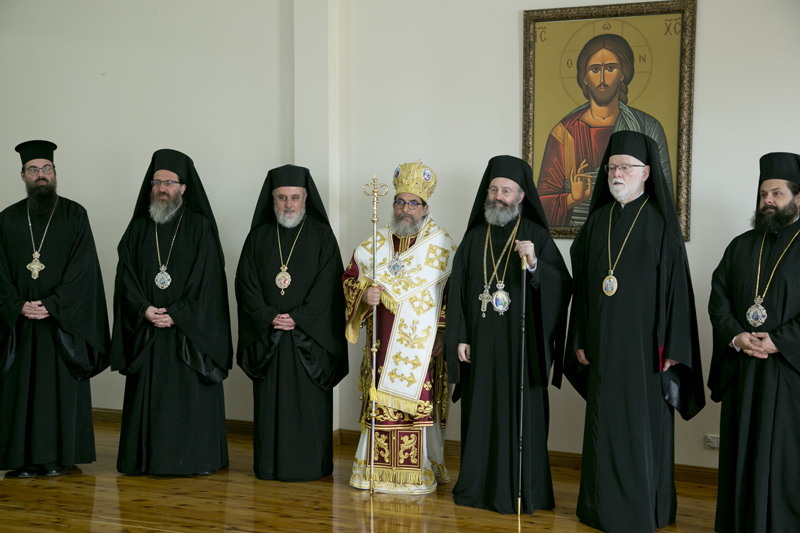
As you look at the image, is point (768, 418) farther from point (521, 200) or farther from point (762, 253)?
point (521, 200)

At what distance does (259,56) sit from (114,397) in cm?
340

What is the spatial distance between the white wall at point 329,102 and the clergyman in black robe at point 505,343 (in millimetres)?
1188

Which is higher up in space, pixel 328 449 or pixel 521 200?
pixel 521 200

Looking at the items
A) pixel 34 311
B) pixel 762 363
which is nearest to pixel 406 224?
pixel 762 363

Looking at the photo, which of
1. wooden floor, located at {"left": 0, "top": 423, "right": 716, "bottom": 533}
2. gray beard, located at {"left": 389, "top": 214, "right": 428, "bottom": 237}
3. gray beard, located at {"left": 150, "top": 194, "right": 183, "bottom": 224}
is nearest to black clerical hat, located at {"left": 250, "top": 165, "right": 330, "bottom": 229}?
gray beard, located at {"left": 150, "top": 194, "right": 183, "bottom": 224}

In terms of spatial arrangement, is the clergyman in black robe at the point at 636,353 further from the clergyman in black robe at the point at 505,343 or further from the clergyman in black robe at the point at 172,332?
the clergyman in black robe at the point at 172,332

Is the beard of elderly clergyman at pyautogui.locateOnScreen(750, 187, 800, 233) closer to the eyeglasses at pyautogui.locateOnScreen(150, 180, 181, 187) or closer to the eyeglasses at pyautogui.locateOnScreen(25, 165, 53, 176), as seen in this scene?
the eyeglasses at pyautogui.locateOnScreen(150, 180, 181, 187)

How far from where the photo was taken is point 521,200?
4.92 metres

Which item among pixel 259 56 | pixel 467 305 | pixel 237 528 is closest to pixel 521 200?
pixel 467 305

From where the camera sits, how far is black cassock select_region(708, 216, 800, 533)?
4.15 m

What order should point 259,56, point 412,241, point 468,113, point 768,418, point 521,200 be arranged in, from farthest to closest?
1. point 259,56
2. point 468,113
3. point 412,241
4. point 521,200
5. point 768,418

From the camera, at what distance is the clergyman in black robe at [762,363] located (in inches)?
163

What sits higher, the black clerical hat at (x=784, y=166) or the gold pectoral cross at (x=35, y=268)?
the black clerical hat at (x=784, y=166)

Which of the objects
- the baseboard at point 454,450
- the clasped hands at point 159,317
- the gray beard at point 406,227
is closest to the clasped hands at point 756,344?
the baseboard at point 454,450
